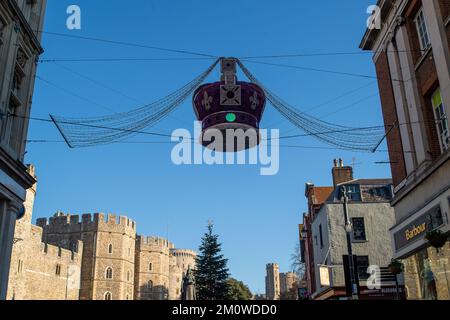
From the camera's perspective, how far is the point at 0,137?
47.7ft

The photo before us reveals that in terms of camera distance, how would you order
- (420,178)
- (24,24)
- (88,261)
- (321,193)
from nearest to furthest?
(420,178), (24,24), (321,193), (88,261)

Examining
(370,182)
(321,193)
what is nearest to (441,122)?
(370,182)

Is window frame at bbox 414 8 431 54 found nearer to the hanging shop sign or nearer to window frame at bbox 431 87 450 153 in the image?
window frame at bbox 431 87 450 153

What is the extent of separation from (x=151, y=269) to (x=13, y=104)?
75779 millimetres

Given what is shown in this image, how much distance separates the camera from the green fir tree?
46.1 metres

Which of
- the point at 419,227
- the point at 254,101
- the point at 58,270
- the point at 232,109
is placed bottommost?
the point at 419,227

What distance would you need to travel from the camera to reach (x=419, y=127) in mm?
14281

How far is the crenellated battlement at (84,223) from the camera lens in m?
80.2

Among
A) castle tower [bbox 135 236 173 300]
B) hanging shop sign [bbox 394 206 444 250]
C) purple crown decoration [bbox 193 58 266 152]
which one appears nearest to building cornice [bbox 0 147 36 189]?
purple crown decoration [bbox 193 58 266 152]

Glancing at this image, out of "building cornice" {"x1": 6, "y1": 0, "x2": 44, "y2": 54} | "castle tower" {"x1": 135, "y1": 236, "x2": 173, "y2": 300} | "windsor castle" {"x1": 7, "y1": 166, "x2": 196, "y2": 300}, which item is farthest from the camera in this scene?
"castle tower" {"x1": 135, "y1": 236, "x2": 173, "y2": 300}

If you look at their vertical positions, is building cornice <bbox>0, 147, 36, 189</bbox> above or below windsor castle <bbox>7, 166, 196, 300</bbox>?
below

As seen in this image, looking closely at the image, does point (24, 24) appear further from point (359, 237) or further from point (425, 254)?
point (359, 237)

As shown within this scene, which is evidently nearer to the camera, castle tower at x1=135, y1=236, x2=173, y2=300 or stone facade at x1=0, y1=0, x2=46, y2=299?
stone facade at x1=0, y1=0, x2=46, y2=299
